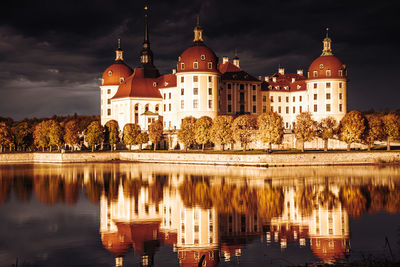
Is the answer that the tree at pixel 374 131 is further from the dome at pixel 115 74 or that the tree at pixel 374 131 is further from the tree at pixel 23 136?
the tree at pixel 23 136

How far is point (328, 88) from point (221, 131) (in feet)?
79.7

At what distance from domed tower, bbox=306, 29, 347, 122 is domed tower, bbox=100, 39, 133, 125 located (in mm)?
35710

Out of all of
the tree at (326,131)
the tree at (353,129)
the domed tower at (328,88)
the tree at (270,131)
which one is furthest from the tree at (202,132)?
the domed tower at (328,88)

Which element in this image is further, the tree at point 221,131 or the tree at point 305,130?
the tree at point 305,130

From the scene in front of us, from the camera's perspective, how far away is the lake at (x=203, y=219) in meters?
20.2

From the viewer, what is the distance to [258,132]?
207 ft

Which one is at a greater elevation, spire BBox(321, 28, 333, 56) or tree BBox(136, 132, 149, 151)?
spire BBox(321, 28, 333, 56)

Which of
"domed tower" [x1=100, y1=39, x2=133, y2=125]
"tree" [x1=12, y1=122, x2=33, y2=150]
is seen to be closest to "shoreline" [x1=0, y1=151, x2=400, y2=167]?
"tree" [x1=12, y1=122, x2=33, y2=150]

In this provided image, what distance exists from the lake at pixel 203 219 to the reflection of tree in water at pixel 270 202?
0.06 metres

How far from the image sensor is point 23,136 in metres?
84.3

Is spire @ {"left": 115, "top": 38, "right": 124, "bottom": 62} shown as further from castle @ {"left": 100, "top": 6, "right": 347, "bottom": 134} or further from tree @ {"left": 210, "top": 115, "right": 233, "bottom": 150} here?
tree @ {"left": 210, "top": 115, "right": 233, "bottom": 150}

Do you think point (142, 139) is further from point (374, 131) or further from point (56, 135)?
point (374, 131)

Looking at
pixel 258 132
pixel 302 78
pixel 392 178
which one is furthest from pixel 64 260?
pixel 302 78

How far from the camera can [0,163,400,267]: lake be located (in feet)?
66.4
